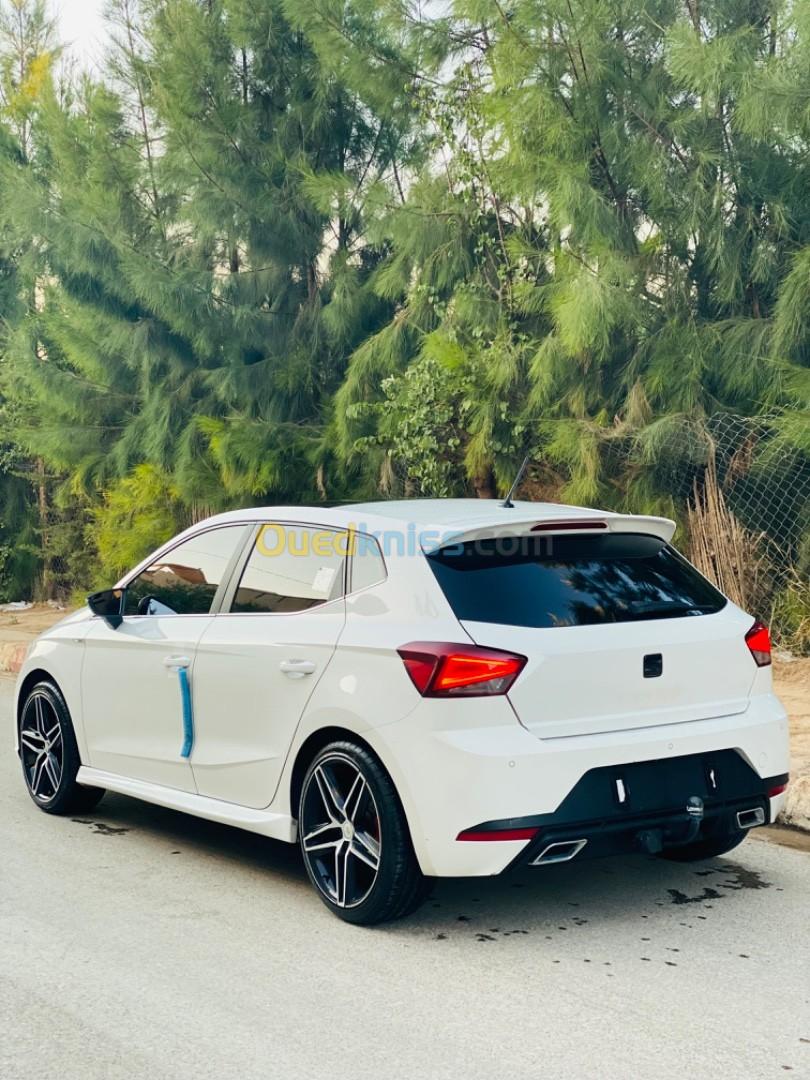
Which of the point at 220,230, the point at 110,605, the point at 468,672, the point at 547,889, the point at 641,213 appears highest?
the point at 220,230

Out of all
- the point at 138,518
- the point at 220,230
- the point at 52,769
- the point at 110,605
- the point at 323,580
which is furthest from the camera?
the point at 138,518

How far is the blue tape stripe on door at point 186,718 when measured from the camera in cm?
621

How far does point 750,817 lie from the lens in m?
5.55

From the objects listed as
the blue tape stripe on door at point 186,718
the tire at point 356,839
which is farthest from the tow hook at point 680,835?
the blue tape stripe on door at point 186,718

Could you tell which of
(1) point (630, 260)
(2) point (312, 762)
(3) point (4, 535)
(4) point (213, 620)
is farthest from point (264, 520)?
(3) point (4, 535)

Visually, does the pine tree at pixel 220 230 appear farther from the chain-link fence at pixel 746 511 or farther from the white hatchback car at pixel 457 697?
the white hatchback car at pixel 457 697

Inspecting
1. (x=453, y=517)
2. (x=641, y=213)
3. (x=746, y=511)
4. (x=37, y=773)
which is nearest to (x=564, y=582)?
(x=453, y=517)

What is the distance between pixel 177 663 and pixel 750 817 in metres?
2.61

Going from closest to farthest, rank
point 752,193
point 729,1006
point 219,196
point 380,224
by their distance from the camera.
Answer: point 729,1006 < point 752,193 < point 380,224 < point 219,196

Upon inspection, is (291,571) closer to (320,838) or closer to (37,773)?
(320,838)

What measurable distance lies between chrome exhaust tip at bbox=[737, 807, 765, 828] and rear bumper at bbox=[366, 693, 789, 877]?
1.35ft

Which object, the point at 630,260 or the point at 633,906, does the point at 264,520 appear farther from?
the point at 630,260

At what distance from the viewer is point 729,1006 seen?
4.49m

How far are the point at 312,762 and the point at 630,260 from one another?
A: 6.67 meters
